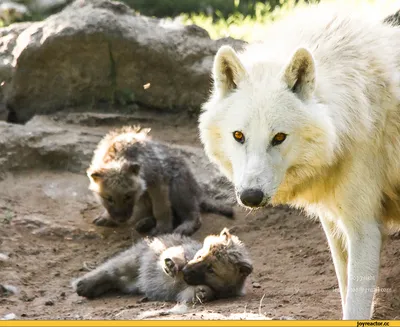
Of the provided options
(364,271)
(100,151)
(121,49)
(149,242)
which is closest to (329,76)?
(364,271)

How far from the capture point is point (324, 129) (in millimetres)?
4980

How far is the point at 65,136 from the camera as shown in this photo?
367 inches

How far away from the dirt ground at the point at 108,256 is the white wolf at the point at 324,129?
96 cm

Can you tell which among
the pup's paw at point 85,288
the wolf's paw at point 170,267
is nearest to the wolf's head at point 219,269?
the wolf's paw at point 170,267

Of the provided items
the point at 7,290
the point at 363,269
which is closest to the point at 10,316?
the point at 7,290

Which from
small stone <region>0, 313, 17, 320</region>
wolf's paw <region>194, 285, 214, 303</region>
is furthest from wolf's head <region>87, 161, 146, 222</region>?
small stone <region>0, 313, 17, 320</region>

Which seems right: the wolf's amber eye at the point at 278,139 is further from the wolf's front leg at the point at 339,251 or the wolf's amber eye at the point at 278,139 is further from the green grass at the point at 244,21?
the green grass at the point at 244,21

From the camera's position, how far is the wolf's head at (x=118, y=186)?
8.27m

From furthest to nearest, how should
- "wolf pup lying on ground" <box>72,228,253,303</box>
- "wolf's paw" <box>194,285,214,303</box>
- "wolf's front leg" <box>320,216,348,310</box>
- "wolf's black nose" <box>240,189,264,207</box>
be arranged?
1. "wolf pup lying on ground" <box>72,228,253,303</box>
2. "wolf's paw" <box>194,285,214,303</box>
3. "wolf's front leg" <box>320,216,348,310</box>
4. "wolf's black nose" <box>240,189,264,207</box>

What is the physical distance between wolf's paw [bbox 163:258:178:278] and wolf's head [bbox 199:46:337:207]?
169cm

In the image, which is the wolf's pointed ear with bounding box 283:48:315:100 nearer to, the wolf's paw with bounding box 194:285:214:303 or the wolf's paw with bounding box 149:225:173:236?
the wolf's paw with bounding box 194:285:214:303

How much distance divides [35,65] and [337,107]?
5.76 meters

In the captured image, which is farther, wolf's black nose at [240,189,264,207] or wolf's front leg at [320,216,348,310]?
wolf's front leg at [320,216,348,310]

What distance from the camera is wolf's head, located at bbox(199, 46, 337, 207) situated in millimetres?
4957
